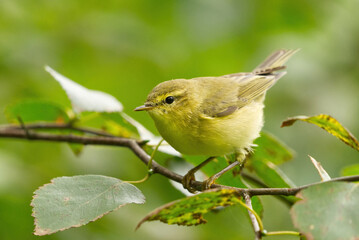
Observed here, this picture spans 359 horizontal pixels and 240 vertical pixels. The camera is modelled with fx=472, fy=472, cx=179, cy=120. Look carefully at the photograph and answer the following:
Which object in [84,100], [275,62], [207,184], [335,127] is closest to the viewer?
[335,127]

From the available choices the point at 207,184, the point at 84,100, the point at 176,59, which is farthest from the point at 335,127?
the point at 176,59

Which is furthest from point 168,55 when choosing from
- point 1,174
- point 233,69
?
point 1,174

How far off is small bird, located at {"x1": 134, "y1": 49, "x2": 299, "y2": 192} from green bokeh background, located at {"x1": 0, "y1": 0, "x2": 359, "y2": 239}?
2.54 ft

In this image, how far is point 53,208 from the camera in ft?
5.58

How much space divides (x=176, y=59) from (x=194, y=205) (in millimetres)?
3043

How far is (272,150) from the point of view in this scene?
2.86 meters

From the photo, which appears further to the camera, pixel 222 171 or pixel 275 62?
pixel 275 62

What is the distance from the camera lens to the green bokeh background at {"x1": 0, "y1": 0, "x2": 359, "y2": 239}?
405 centimetres

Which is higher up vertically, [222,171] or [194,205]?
[194,205]

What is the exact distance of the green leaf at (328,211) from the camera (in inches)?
53.6

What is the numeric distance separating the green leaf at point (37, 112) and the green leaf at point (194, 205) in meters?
1.66

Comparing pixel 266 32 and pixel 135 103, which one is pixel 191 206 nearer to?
Result: pixel 135 103

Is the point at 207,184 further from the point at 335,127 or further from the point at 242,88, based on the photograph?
the point at 242,88

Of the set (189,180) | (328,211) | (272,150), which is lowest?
(189,180)
